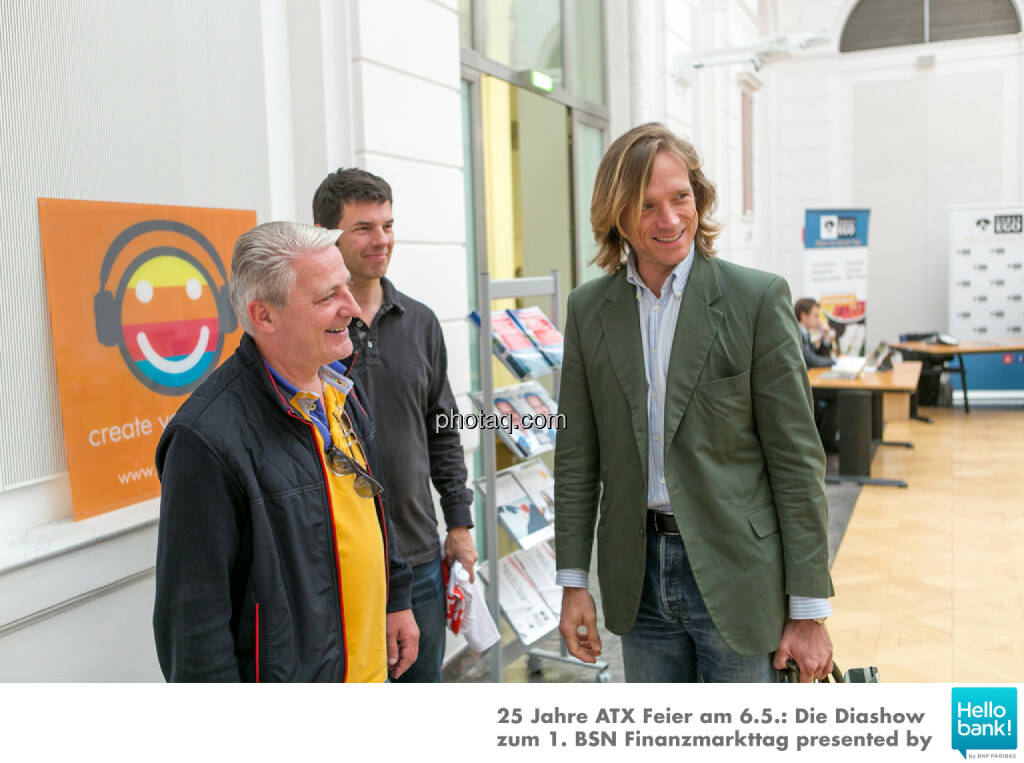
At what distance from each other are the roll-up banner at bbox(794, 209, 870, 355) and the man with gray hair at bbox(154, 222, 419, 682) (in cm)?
1055

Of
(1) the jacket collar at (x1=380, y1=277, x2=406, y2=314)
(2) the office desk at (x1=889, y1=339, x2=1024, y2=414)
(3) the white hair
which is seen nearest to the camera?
(3) the white hair

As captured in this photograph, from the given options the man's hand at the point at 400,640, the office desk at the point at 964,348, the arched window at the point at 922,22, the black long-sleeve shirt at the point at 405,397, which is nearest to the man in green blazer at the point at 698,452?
the man's hand at the point at 400,640

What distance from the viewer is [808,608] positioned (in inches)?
65.7

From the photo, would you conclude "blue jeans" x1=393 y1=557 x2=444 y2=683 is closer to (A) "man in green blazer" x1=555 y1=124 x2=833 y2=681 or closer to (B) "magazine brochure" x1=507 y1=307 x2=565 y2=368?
(A) "man in green blazer" x1=555 y1=124 x2=833 y2=681

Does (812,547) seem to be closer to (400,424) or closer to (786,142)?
(400,424)

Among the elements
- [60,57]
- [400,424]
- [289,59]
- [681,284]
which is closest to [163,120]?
[60,57]

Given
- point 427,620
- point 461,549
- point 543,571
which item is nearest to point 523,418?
point 543,571

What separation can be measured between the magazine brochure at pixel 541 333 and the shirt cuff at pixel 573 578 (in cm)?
175

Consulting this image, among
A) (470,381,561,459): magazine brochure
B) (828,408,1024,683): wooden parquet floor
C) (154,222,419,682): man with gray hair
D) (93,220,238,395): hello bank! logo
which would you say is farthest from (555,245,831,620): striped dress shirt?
(828,408,1024,683): wooden parquet floor

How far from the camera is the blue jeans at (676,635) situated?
1689 millimetres

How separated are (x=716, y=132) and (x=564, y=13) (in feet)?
9.88

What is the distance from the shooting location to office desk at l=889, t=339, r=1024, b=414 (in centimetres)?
1019

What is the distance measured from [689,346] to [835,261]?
10.4 metres

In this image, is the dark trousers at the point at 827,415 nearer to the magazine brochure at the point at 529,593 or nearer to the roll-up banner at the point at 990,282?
the roll-up banner at the point at 990,282
